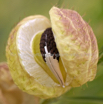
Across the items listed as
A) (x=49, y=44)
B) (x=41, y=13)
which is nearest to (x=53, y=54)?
(x=49, y=44)

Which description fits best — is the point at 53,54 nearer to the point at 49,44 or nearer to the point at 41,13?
the point at 49,44

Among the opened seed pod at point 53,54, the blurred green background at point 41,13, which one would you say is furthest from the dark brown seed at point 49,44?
the blurred green background at point 41,13

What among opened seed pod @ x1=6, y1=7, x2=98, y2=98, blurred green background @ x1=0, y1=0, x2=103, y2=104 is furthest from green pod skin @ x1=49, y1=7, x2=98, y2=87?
blurred green background @ x1=0, y1=0, x2=103, y2=104

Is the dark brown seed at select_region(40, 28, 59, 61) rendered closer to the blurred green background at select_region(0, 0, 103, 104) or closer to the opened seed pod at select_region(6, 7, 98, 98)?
the opened seed pod at select_region(6, 7, 98, 98)

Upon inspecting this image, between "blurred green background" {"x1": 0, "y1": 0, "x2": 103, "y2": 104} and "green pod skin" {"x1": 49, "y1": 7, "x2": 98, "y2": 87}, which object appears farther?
"blurred green background" {"x1": 0, "y1": 0, "x2": 103, "y2": 104}

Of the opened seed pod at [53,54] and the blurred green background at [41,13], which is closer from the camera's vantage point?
the opened seed pod at [53,54]

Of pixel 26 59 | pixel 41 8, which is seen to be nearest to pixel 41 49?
pixel 26 59

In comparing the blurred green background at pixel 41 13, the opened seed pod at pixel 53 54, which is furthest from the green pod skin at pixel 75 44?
the blurred green background at pixel 41 13

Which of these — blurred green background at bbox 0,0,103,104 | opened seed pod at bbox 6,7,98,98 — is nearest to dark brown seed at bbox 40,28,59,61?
opened seed pod at bbox 6,7,98,98

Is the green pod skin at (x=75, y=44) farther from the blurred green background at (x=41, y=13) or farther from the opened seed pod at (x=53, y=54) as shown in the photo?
the blurred green background at (x=41, y=13)
